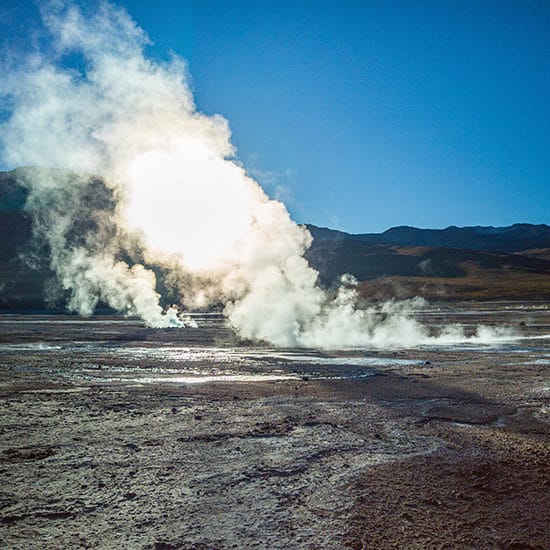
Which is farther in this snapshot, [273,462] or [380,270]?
[380,270]

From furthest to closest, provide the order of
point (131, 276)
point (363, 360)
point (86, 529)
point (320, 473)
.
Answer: point (131, 276) < point (363, 360) < point (320, 473) < point (86, 529)

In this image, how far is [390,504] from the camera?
6.84m

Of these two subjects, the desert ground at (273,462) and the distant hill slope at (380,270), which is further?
the distant hill slope at (380,270)

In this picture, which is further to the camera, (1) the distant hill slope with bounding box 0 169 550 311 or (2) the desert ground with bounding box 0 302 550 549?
(1) the distant hill slope with bounding box 0 169 550 311

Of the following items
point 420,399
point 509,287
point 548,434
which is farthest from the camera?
point 509,287

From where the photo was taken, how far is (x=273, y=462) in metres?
8.44

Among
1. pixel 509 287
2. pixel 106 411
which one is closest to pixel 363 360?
pixel 106 411

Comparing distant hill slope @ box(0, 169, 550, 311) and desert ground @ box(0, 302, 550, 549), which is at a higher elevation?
distant hill slope @ box(0, 169, 550, 311)

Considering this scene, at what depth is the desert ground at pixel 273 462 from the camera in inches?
236

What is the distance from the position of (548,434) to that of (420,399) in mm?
4172

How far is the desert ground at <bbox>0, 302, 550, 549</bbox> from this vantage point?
5988 millimetres

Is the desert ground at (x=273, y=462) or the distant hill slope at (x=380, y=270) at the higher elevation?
the distant hill slope at (x=380, y=270)

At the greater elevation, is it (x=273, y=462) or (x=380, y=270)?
(x=380, y=270)

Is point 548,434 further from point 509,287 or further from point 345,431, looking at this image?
point 509,287
